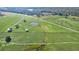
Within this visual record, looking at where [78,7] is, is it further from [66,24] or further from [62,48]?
[62,48]

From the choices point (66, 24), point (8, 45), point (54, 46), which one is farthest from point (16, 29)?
point (66, 24)

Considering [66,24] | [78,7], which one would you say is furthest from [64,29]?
[78,7]
